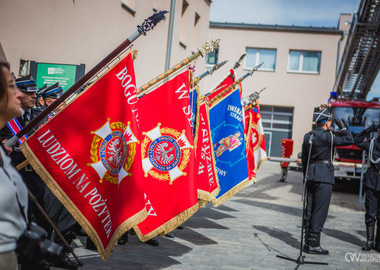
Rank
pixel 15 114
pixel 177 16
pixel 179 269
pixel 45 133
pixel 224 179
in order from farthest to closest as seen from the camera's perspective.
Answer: pixel 177 16, pixel 224 179, pixel 179 269, pixel 45 133, pixel 15 114

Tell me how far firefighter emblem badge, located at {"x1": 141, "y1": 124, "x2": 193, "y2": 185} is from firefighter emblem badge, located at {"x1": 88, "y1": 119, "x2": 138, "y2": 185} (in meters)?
1.23

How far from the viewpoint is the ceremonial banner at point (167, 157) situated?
18.4 ft

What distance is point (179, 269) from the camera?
18.3 feet

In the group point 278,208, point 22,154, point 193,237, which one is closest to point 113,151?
point 22,154

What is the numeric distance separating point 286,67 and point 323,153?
25.4 metres

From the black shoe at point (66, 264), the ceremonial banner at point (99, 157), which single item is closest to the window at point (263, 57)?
the black shoe at point (66, 264)

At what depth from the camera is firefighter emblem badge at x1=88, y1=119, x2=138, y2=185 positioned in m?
4.39

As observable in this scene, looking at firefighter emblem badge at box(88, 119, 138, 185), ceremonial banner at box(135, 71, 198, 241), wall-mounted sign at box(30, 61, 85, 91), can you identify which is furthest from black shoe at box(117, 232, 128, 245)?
wall-mounted sign at box(30, 61, 85, 91)

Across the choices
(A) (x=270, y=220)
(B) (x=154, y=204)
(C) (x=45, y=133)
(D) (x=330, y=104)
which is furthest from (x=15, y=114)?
(D) (x=330, y=104)

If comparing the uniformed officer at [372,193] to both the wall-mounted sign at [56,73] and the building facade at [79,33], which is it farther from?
the building facade at [79,33]

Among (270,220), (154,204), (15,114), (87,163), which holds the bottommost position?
(270,220)

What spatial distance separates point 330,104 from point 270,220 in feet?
34.9

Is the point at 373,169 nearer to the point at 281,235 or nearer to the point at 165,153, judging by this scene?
the point at 281,235

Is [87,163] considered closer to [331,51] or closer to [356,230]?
[356,230]
